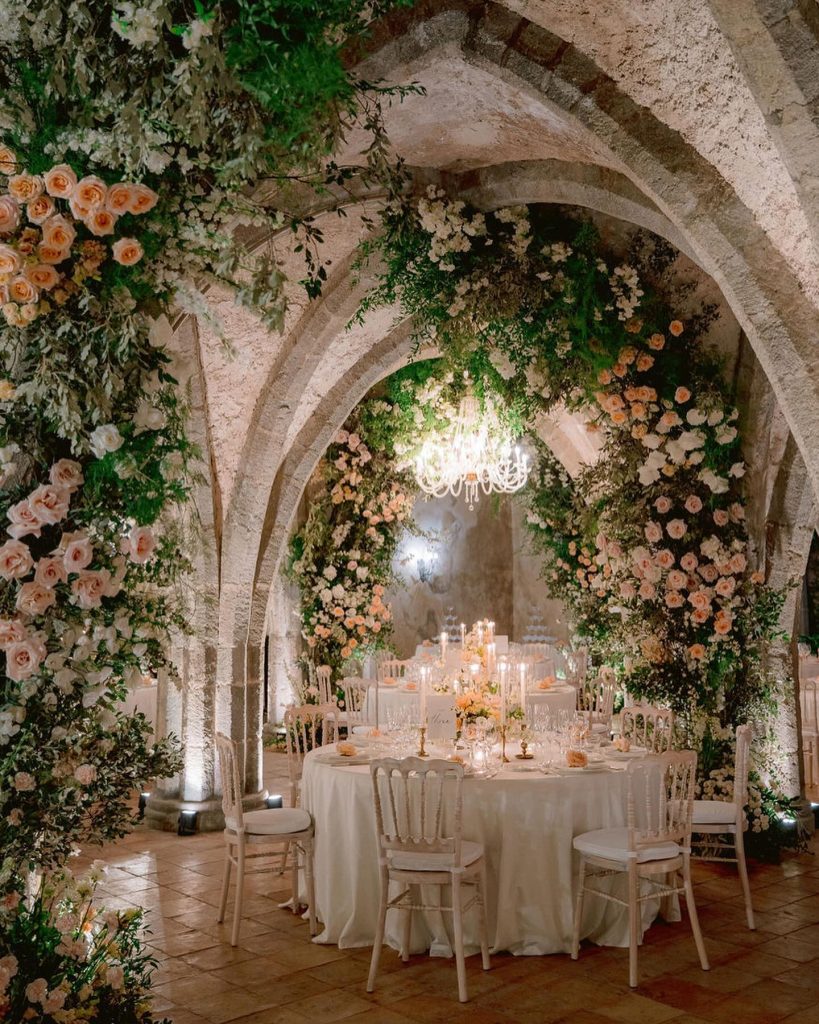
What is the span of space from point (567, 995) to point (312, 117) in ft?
12.0

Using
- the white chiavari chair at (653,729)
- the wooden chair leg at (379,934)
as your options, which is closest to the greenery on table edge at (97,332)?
the wooden chair leg at (379,934)

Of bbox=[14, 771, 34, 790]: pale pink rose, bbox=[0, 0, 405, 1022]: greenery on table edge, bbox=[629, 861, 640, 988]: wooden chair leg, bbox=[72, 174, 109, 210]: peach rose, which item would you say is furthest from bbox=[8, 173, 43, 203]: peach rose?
bbox=[629, 861, 640, 988]: wooden chair leg

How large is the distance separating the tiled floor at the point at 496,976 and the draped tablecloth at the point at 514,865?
101mm

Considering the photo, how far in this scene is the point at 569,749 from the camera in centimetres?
537

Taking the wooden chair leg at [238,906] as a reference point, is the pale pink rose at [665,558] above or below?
above

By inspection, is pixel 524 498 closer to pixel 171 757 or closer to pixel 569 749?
pixel 569 749

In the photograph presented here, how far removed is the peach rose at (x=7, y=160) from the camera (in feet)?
8.63

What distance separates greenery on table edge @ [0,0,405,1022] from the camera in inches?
98.4

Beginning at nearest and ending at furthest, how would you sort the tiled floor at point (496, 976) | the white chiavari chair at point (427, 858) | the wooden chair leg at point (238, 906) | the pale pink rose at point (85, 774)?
the pale pink rose at point (85, 774)
the tiled floor at point (496, 976)
the white chiavari chair at point (427, 858)
the wooden chair leg at point (238, 906)

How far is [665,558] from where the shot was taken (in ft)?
20.9

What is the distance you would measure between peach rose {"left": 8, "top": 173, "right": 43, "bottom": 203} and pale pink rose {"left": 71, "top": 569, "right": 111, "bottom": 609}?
3.19 ft

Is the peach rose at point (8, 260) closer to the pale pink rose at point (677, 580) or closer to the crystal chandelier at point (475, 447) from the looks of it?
the pale pink rose at point (677, 580)

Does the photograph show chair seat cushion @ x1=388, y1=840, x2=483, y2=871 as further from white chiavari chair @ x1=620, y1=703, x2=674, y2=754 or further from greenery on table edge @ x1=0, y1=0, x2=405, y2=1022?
greenery on table edge @ x1=0, y1=0, x2=405, y2=1022

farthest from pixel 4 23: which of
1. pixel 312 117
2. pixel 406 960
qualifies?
pixel 406 960
